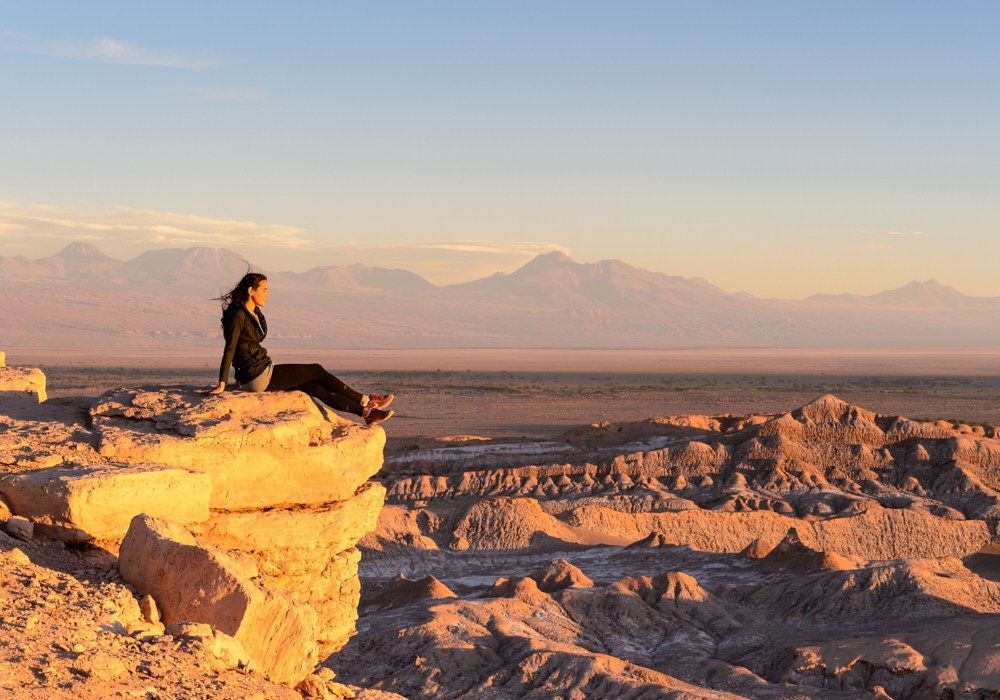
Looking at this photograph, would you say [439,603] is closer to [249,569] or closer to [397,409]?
[249,569]

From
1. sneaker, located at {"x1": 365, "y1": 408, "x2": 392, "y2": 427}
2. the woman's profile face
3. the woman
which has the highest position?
the woman's profile face

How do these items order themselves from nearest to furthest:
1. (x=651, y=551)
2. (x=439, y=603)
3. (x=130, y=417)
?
(x=130, y=417)
(x=439, y=603)
(x=651, y=551)

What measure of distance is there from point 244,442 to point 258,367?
2.42ft

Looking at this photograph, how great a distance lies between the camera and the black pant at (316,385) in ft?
21.9

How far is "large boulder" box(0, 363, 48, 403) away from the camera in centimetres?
661

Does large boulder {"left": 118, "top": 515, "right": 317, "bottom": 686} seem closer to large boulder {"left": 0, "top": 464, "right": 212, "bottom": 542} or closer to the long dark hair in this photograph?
large boulder {"left": 0, "top": 464, "right": 212, "bottom": 542}

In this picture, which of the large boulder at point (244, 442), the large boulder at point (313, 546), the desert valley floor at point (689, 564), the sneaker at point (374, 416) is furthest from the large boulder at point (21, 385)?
the sneaker at point (374, 416)

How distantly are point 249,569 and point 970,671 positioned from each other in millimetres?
7215

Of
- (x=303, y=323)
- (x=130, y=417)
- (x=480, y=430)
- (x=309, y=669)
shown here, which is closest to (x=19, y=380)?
(x=130, y=417)

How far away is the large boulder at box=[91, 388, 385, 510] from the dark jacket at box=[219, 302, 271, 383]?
7.9 inches

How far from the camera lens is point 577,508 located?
17891 millimetres

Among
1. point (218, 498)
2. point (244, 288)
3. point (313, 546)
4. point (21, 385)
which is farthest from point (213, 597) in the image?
point (21, 385)

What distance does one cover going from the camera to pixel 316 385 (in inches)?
267

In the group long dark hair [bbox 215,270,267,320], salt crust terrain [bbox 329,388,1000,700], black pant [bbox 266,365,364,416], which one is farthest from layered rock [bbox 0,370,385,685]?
salt crust terrain [bbox 329,388,1000,700]
